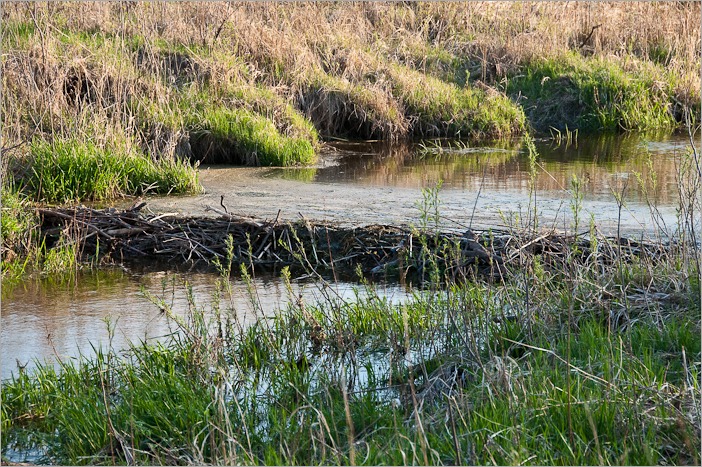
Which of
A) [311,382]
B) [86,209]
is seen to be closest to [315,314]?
[311,382]

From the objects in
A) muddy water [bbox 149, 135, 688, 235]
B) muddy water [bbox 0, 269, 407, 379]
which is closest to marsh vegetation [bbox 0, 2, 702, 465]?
muddy water [bbox 0, 269, 407, 379]

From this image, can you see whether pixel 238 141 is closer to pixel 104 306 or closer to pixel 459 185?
pixel 459 185

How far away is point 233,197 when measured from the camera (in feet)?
27.8

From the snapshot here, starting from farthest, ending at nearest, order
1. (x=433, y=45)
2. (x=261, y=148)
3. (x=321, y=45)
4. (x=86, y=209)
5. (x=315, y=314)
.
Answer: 1. (x=433, y=45)
2. (x=321, y=45)
3. (x=261, y=148)
4. (x=86, y=209)
5. (x=315, y=314)

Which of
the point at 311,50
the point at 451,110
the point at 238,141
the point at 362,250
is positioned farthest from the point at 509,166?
the point at 362,250

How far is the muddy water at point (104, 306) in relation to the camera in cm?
486

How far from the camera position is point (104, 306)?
5773 millimetres

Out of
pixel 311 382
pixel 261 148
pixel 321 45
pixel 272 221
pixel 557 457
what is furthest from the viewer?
pixel 321 45

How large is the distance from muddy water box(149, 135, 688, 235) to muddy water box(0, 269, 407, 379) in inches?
42.0

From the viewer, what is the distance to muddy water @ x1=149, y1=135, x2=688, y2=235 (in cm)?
747

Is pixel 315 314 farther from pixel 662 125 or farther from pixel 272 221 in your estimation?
pixel 662 125

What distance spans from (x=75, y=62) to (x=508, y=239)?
647 centimetres

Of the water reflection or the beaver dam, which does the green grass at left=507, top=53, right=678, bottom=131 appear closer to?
the water reflection

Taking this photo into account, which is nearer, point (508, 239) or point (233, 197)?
point (508, 239)
